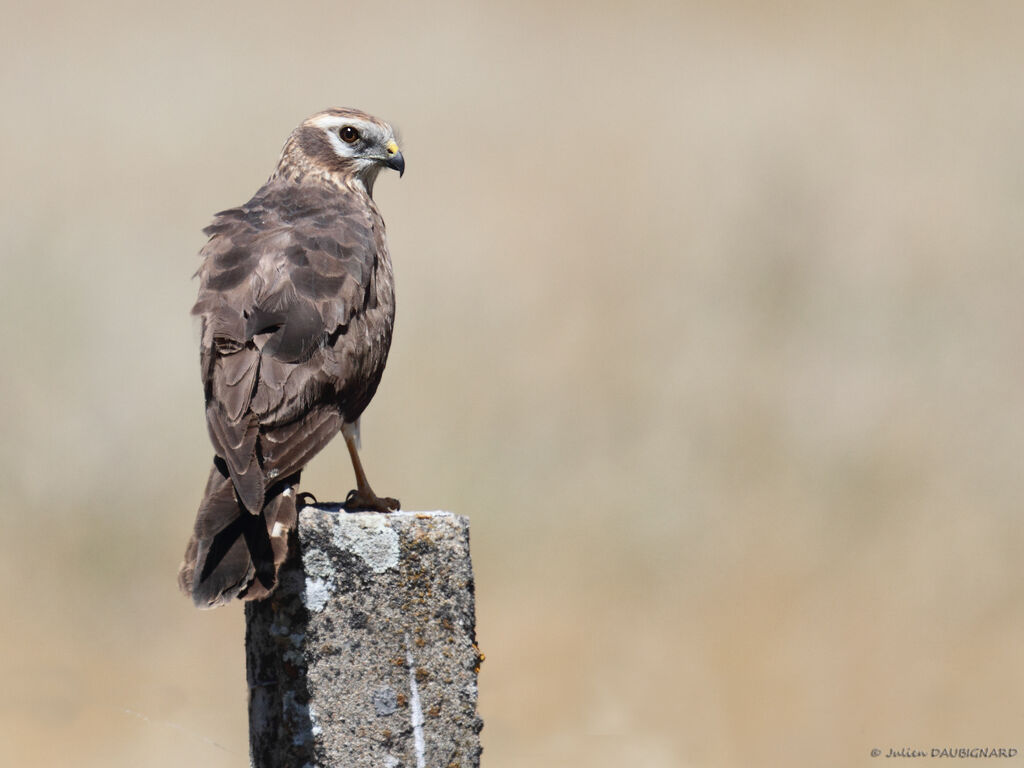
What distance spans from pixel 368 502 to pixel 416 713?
158 cm

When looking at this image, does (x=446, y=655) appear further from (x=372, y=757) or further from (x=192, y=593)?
(x=192, y=593)

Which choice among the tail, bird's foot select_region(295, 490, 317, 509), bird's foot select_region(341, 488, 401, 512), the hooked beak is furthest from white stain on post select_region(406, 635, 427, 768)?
the hooked beak

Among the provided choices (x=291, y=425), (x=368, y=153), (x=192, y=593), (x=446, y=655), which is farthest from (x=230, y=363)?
(x=368, y=153)

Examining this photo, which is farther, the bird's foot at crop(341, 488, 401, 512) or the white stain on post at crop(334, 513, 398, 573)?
the bird's foot at crop(341, 488, 401, 512)

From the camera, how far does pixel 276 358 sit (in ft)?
13.4

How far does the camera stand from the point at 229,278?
4.51 metres

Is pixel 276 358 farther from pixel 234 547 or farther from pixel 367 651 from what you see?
pixel 367 651

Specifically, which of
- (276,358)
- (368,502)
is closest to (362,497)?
(368,502)

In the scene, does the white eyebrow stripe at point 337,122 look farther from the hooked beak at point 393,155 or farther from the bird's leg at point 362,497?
the bird's leg at point 362,497

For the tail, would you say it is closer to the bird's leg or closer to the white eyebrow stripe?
the bird's leg

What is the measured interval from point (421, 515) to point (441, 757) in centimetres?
61

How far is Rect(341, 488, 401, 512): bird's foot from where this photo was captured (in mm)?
4516

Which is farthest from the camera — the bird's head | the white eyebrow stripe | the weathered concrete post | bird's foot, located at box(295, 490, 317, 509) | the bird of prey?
the white eyebrow stripe

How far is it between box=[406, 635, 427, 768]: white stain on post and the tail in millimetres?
389
